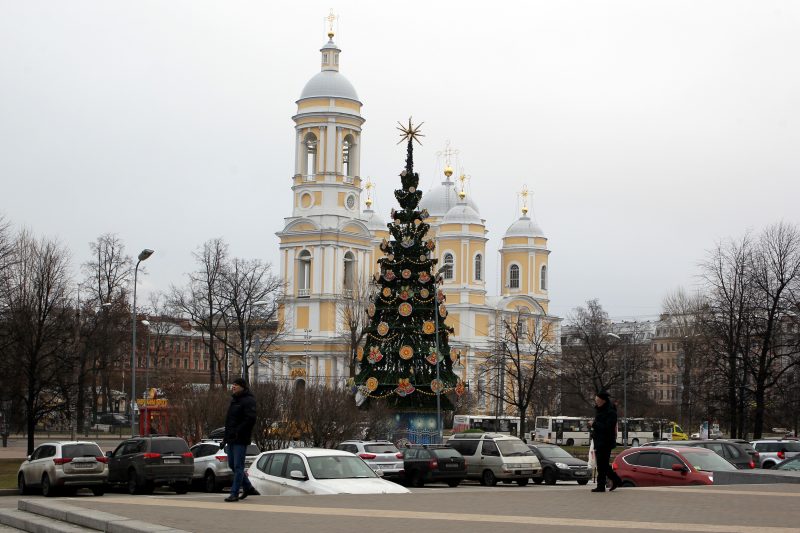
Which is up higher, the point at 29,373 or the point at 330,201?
the point at 330,201

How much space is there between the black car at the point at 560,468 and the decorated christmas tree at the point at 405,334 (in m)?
4.51

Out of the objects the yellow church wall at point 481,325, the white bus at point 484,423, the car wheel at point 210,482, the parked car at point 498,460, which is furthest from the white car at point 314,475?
the yellow church wall at point 481,325

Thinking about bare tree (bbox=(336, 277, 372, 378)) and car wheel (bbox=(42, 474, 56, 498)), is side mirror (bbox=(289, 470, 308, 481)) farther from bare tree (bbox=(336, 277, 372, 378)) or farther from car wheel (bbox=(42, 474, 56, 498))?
bare tree (bbox=(336, 277, 372, 378))

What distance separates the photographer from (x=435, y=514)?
1318 cm

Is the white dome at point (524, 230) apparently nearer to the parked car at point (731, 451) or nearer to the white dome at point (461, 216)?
the white dome at point (461, 216)

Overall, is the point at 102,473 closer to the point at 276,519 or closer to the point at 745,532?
the point at 276,519

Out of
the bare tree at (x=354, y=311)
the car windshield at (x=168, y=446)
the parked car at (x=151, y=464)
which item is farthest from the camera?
the bare tree at (x=354, y=311)

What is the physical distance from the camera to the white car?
17.5 m

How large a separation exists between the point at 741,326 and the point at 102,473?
2791cm

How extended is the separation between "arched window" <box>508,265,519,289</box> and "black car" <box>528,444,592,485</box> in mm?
80142

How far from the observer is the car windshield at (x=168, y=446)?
27.5m

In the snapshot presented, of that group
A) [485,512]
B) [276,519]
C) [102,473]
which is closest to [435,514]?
[485,512]

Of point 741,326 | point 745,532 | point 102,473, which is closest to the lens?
point 745,532

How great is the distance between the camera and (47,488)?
26.6m
